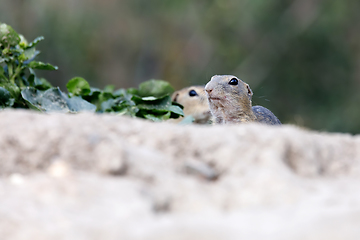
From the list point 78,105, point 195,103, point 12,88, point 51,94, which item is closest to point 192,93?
point 195,103

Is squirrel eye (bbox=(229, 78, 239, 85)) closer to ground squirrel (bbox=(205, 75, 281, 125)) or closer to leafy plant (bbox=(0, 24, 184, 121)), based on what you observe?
ground squirrel (bbox=(205, 75, 281, 125))

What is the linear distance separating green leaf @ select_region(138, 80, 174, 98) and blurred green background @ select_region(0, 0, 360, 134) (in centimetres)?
704

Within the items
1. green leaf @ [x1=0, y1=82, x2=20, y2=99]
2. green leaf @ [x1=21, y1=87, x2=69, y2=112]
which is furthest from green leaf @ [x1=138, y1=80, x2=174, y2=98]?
green leaf @ [x1=0, y1=82, x2=20, y2=99]

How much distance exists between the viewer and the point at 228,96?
11.9 feet

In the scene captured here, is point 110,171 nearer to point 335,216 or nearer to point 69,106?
point 335,216

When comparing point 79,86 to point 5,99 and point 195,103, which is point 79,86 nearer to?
point 5,99

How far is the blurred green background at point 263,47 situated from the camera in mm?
11633

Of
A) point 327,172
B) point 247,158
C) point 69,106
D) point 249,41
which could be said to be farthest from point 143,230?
point 249,41

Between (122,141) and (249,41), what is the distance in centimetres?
1064


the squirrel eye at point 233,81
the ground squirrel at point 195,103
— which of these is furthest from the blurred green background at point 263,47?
the squirrel eye at point 233,81

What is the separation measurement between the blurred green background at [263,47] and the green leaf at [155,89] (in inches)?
277

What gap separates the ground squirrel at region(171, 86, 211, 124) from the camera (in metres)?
4.95

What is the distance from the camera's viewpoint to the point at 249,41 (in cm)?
1197

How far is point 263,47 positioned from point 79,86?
28.9 ft
